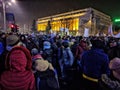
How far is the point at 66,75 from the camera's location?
820 cm

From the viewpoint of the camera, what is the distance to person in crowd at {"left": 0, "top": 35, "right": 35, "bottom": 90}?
3.54 m

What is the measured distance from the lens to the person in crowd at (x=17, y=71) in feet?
11.6

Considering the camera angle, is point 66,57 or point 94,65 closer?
point 94,65

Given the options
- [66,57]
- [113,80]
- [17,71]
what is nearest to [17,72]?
[17,71]

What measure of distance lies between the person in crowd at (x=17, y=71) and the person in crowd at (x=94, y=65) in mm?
1733

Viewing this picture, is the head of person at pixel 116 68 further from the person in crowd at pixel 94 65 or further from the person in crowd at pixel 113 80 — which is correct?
the person in crowd at pixel 94 65

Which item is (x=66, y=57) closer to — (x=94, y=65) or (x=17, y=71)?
(x=94, y=65)

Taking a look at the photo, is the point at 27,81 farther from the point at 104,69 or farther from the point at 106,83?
the point at 104,69

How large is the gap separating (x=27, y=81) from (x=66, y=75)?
183 inches

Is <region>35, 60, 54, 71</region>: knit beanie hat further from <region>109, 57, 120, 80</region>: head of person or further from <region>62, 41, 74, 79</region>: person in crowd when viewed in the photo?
<region>62, 41, 74, 79</region>: person in crowd

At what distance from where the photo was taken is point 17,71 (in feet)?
11.6

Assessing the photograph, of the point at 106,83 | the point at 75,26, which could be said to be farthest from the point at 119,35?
→ the point at 75,26

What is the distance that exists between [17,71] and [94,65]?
2012 mm

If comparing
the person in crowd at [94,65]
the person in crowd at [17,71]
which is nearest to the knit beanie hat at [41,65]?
the person in crowd at [17,71]
